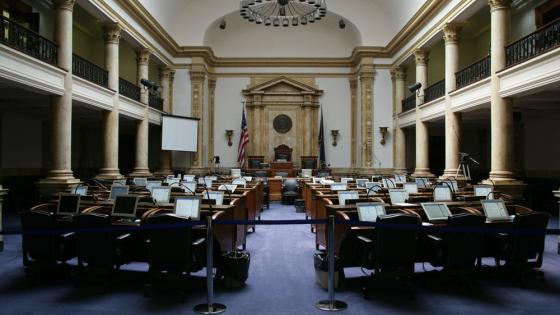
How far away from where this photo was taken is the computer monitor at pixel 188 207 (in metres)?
5.80

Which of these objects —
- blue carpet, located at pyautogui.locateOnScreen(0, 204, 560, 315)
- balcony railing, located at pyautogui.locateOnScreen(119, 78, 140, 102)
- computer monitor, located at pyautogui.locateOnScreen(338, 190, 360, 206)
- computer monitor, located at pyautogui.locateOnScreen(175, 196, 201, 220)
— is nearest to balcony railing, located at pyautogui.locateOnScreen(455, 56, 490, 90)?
computer monitor, located at pyautogui.locateOnScreen(338, 190, 360, 206)

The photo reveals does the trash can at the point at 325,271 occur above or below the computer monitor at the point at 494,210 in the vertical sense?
below

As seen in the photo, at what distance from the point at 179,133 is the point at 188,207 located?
15.0m

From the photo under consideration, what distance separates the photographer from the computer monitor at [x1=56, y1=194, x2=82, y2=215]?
6.51 metres

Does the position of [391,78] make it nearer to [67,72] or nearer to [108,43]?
[108,43]

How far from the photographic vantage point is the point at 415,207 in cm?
705

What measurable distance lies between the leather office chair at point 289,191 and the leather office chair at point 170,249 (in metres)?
10.9

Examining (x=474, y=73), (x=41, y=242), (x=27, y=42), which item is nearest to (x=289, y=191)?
(x=474, y=73)

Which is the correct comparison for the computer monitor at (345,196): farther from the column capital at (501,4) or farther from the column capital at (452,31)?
the column capital at (452,31)

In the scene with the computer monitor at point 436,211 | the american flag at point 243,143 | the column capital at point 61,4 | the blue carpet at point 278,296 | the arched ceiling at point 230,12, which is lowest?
the blue carpet at point 278,296

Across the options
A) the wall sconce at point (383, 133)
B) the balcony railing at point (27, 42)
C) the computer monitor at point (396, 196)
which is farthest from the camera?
the wall sconce at point (383, 133)

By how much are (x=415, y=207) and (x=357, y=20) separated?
17.5 metres

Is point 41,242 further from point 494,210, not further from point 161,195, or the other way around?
point 494,210

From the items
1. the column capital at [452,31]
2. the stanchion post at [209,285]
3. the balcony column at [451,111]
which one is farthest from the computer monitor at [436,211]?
the column capital at [452,31]
